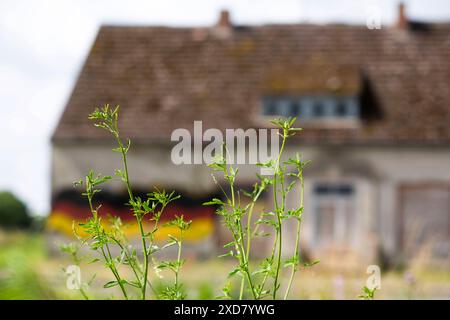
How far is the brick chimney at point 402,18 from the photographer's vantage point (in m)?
20.0

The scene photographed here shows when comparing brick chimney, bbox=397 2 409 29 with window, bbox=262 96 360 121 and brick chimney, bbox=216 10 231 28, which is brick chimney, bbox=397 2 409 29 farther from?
brick chimney, bbox=216 10 231 28

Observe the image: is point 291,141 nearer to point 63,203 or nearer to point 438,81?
point 438,81

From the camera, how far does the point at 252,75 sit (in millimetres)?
19031

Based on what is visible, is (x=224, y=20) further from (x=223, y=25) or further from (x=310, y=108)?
(x=310, y=108)

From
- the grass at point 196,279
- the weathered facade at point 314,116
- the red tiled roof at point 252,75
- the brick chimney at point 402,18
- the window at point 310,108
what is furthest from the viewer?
the brick chimney at point 402,18

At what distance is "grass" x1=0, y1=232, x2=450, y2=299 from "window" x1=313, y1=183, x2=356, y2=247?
63.4 inches

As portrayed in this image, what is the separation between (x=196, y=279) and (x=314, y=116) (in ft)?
16.5

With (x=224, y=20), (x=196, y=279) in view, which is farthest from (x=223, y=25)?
(x=196, y=279)

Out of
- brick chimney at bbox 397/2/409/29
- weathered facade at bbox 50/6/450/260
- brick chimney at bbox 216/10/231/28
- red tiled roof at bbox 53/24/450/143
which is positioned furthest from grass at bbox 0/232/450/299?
brick chimney at bbox 397/2/409/29

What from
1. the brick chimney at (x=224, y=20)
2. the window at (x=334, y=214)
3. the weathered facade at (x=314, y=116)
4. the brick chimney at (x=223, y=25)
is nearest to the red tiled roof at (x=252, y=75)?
the weathered facade at (x=314, y=116)

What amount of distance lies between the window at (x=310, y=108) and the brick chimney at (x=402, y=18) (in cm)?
263

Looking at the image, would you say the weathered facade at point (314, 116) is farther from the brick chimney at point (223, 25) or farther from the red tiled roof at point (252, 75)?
the brick chimney at point (223, 25)

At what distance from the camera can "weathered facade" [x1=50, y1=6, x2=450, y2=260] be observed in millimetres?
17672
